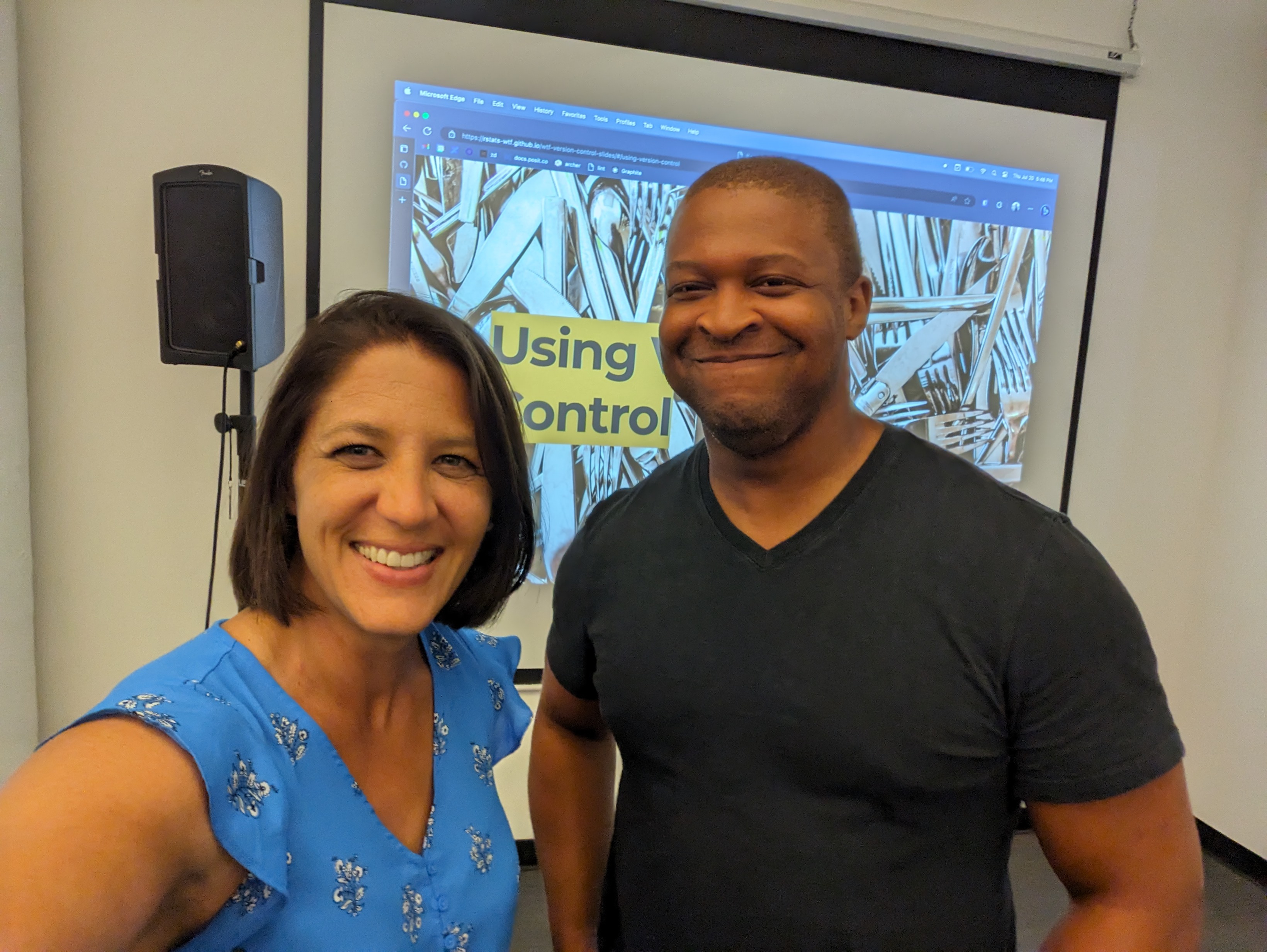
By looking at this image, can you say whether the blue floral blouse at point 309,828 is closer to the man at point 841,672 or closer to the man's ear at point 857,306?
the man at point 841,672

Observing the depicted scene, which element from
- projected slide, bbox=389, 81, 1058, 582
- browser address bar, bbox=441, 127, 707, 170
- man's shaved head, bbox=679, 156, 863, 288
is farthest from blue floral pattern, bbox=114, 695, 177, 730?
browser address bar, bbox=441, 127, 707, 170

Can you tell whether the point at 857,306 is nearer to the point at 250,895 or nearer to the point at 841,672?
the point at 841,672

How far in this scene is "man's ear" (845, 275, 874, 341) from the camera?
1.03 metres

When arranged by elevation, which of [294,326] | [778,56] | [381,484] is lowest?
[381,484]

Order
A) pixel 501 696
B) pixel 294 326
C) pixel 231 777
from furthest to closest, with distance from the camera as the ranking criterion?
pixel 294 326 → pixel 501 696 → pixel 231 777

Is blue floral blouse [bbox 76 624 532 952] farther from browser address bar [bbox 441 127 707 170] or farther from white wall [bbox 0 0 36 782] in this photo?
browser address bar [bbox 441 127 707 170]

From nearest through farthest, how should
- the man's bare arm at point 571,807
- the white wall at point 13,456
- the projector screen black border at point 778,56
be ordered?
the man's bare arm at point 571,807
the white wall at point 13,456
the projector screen black border at point 778,56

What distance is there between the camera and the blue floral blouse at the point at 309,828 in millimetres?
695

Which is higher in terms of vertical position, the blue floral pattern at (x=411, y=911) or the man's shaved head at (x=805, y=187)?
the man's shaved head at (x=805, y=187)

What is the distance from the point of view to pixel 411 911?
33.0 inches

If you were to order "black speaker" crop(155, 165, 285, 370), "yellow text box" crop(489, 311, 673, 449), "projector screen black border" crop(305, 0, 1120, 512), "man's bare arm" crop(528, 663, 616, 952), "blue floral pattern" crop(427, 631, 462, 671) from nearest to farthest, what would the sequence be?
"blue floral pattern" crop(427, 631, 462, 671) → "man's bare arm" crop(528, 663, 616, 952) → "black speaker" crop(155, 165, 285, 370) → "projector screen black border" crop(305, 0, 1120, 512) → "yellow text box" crop(489, 311, 673, 449)

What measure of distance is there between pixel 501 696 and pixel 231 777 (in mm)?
510

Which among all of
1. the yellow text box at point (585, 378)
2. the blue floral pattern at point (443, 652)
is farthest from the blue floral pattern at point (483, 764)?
the yellow text box at point (585, 378)

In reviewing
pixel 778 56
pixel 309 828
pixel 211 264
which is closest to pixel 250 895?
pixel 309 828
